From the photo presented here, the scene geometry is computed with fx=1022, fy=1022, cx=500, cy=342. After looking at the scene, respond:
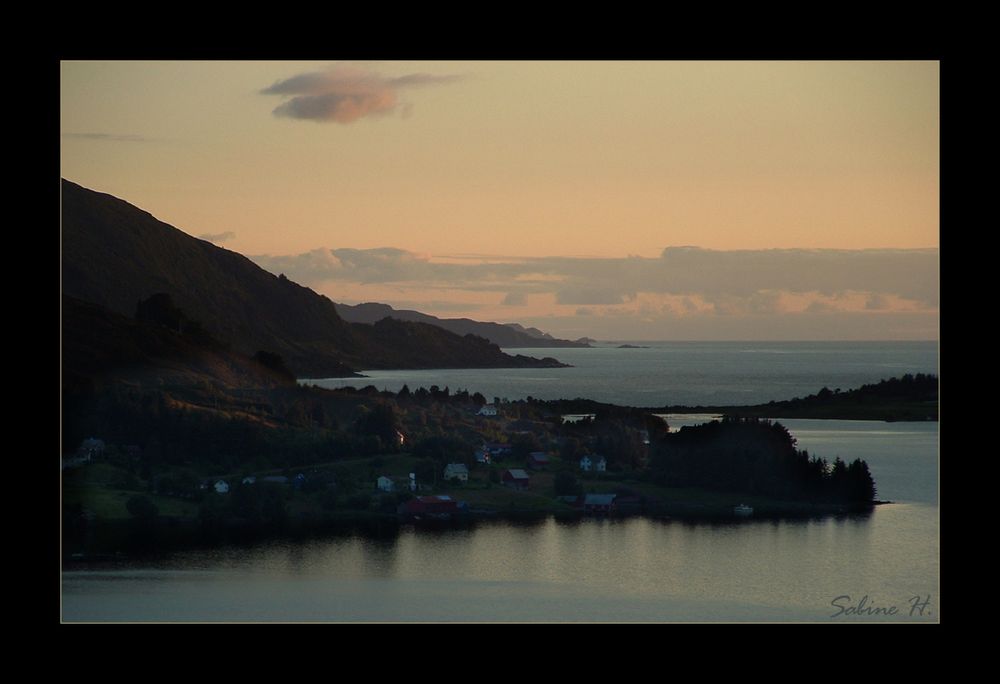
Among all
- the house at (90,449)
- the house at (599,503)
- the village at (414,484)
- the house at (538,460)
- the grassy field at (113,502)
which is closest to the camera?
the grassy field at (113,502)

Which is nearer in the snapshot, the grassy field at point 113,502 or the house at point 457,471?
the grassy field at point 113,502

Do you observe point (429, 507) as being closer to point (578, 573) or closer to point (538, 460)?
point (538, 460)

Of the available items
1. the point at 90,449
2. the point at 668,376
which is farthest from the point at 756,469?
the point at 90,449

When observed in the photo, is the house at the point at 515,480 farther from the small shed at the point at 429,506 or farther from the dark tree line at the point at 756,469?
the dark tree line at the point at 756,469

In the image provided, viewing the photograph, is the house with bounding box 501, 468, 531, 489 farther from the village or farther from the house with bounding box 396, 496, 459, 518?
the house with bounding box 396, 496, 459, 518

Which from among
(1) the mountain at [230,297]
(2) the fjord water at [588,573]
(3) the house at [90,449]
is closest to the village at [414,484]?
(3) the house at [90,449]
